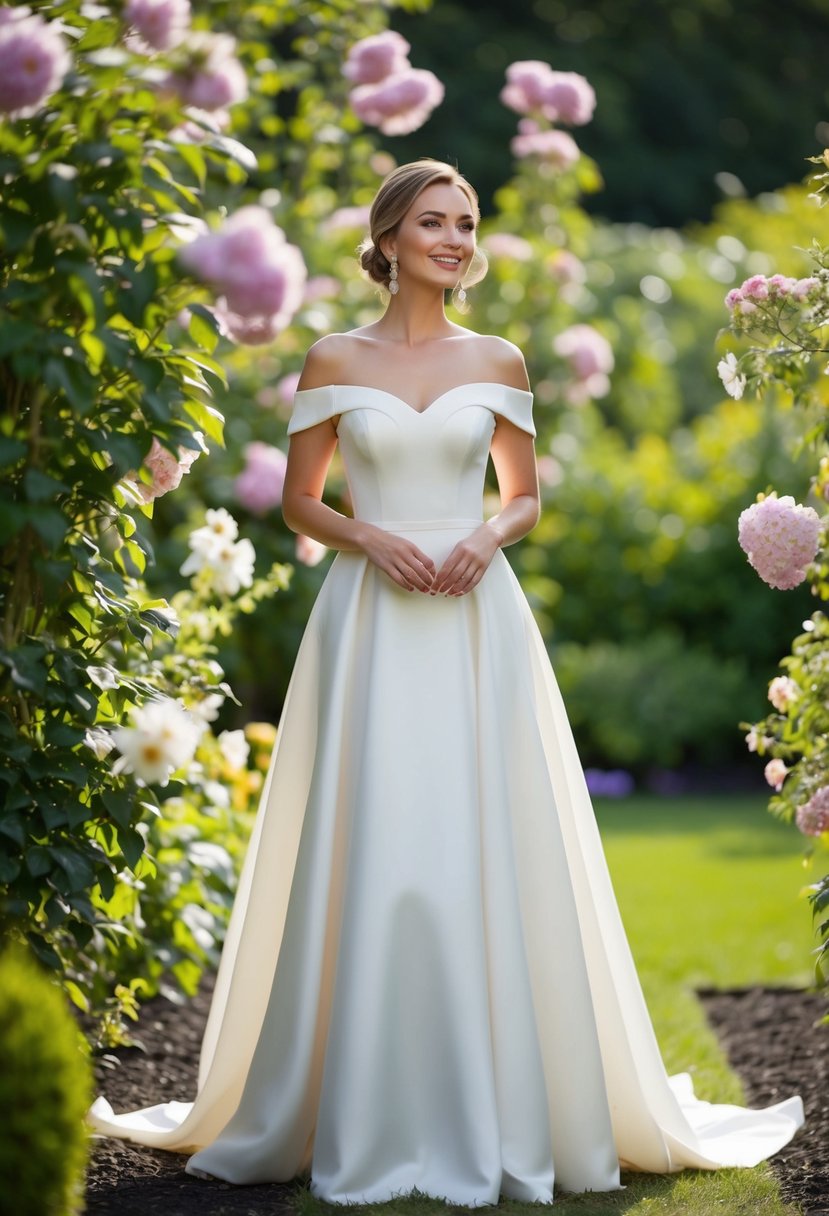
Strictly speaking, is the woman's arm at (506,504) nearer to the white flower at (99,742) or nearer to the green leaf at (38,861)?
the white flower at (99,742)

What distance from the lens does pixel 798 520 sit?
3.50 m

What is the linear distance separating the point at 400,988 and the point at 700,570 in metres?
8.99

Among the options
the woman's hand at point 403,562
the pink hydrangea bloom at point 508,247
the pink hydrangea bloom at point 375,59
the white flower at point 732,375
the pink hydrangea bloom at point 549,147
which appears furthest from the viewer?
the pink hydrangea bloom at point 508,247

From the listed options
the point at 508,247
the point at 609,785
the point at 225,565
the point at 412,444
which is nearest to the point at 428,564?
the point at 412,444

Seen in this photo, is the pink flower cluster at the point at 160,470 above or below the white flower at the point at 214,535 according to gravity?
above

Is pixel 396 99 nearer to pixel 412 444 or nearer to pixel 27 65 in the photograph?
pixel 412 444

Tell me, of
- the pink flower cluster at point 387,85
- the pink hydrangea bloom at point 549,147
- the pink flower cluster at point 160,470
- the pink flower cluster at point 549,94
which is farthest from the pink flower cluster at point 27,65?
the pink hydrangea bloom at point 549,147

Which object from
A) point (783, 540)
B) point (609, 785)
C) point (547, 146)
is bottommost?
point (609, 785)

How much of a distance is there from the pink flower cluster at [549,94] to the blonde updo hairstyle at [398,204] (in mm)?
3149

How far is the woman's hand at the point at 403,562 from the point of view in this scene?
3.49 metres

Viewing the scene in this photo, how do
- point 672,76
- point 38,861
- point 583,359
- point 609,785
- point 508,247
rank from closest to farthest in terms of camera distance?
point 38,861, point 508,247, point 583,359, point 609,785, point 672,76

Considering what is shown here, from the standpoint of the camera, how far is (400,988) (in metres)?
3.40

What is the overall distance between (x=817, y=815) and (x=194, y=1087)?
6.51ft

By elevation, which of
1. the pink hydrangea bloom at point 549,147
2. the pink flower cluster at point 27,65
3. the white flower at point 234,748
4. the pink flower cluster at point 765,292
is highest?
the pink flower cluster at point 27,65
